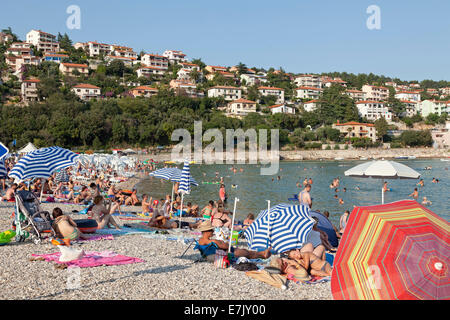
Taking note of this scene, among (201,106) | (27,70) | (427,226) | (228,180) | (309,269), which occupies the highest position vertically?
(27,70)

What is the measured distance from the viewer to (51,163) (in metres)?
9.45

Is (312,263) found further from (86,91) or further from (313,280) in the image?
(86,91)

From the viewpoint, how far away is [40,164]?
938 centimetres

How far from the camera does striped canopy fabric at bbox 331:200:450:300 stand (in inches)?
146

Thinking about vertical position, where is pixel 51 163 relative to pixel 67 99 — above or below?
below

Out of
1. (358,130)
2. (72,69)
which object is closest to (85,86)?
(72,69)

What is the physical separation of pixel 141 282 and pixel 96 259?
4.54ft

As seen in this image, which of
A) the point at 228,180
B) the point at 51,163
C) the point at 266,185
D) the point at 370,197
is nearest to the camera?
the point at 51,163

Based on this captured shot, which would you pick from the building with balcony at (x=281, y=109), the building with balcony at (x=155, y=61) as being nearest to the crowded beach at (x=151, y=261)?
the building with balcony at (x=281, y=109)

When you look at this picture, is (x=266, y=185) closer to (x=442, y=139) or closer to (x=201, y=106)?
(x=201, y=106)

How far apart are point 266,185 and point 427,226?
27046mm

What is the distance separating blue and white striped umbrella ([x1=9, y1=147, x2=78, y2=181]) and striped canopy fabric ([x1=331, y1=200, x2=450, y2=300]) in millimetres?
7388

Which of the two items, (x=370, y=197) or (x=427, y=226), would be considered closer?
(x=427, y=226)

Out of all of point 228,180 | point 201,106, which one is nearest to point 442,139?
point 201,106
